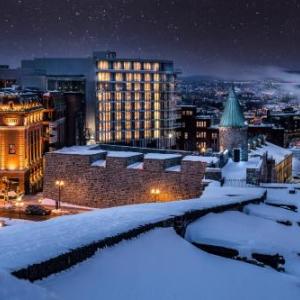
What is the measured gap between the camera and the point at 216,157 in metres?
39.4

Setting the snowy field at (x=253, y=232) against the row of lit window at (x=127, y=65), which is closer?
the snowy field at (x=253, y=232)

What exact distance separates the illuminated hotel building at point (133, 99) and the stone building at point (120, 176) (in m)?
48.3

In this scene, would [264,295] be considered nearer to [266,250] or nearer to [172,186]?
[266,250]

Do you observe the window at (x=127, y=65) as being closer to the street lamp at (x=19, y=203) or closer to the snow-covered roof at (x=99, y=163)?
the street lamp at (x=19, y=203)

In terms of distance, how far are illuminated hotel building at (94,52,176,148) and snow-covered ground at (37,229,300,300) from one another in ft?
253

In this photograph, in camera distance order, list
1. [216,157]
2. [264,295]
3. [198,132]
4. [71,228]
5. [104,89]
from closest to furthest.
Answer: [264,295], [71,228], [216,157], [104,89], [198,132]

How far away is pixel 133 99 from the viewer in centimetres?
9419

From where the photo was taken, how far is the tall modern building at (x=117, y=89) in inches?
3615

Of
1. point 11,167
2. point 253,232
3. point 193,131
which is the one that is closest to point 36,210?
point 11,167

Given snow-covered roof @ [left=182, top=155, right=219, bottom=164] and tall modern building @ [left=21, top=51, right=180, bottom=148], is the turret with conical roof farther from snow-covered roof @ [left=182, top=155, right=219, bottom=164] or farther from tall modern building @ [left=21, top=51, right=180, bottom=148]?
tall modern building @ [left=21, top=51, right=180, bottom=148]

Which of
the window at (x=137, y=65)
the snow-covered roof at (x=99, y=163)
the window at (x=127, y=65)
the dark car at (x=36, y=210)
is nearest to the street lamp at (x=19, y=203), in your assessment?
the dark car at (x=36, y=210)

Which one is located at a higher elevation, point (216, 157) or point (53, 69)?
point (53, 69)

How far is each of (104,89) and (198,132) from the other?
21.2m

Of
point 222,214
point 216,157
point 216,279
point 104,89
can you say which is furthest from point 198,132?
point 216,279
